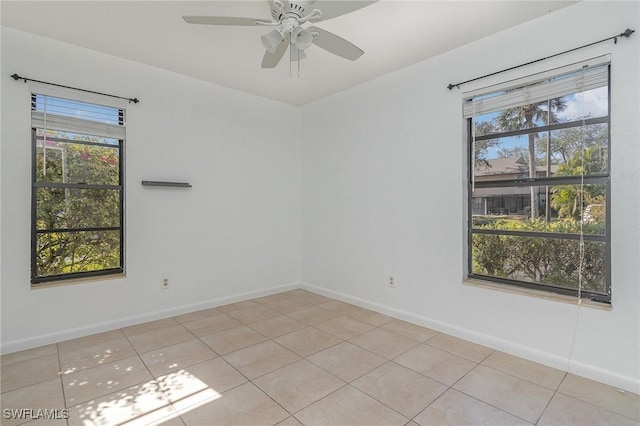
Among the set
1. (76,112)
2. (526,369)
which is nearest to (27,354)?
(76,112)

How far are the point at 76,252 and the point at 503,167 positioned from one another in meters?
4.06

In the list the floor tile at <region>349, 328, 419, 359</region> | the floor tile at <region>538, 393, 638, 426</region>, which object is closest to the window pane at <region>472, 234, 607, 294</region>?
the floor tile at <region>538, 393, 638, 426</region>

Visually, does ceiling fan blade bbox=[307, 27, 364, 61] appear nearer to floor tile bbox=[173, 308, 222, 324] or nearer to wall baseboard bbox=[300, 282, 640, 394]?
wall baseboard bbox=[300, 282, 640, 394]

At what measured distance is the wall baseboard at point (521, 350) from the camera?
2.15 meters

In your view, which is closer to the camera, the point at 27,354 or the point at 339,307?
the point at 27,354

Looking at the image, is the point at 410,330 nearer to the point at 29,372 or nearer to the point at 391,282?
the point at 391,282

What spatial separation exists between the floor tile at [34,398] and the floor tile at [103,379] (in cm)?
5

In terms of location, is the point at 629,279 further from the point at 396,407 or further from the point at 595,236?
the point at 396,407

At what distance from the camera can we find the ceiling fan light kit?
1.86 meters

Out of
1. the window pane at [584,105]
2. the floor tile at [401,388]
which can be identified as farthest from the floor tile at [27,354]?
the window pane at [584,105]

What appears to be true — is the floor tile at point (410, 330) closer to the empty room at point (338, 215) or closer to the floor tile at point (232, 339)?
the empty room at point (338, 215)

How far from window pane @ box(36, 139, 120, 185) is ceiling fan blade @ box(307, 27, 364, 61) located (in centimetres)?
239

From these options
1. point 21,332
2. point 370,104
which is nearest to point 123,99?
point 21,332

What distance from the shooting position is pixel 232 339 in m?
2.94
